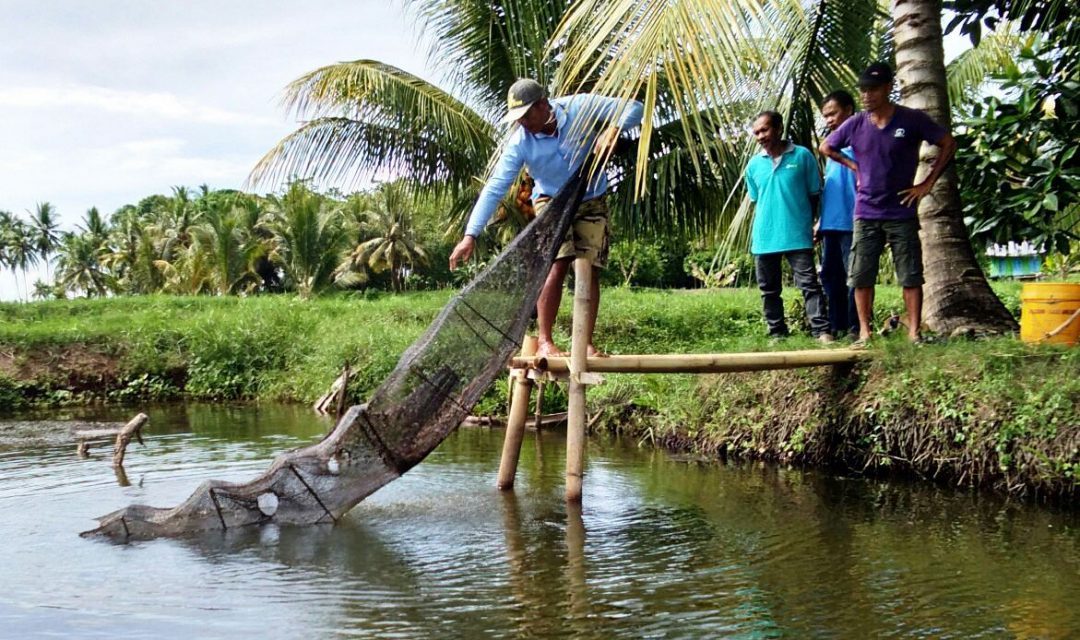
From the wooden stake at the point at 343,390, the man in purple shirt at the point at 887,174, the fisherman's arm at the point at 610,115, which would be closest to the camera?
the fisherman's arm at the point at 610,115

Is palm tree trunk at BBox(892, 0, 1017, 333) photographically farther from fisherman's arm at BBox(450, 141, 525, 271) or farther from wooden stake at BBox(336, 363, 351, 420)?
wooden stake at BBox(336, 363, 351, 420)

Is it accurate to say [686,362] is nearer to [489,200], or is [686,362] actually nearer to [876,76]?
[489,200]

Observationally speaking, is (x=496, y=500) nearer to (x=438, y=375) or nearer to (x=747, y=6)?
(x=438, y=375)

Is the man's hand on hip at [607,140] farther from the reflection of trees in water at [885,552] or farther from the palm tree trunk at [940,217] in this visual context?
the palm tree trunk at [940,217]

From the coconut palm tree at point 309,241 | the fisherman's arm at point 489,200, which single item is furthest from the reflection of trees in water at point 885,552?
the coconut palm tree at point 309,241

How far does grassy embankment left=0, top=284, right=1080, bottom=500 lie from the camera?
18.3ft

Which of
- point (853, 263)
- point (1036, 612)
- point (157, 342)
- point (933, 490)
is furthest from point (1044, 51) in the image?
point (157, 342)

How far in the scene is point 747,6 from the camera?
4.32m

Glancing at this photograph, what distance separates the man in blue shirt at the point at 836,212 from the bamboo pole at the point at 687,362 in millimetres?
945

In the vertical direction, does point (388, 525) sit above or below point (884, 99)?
below

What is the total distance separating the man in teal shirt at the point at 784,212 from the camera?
6.54m

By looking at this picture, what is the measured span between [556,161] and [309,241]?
77.4 feet

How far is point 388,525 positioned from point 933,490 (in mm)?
3055

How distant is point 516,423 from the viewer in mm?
6152
